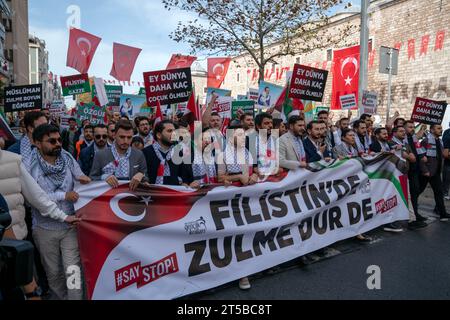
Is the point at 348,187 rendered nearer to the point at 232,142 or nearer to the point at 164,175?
the point at 232,142

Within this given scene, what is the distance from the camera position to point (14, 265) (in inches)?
59.8

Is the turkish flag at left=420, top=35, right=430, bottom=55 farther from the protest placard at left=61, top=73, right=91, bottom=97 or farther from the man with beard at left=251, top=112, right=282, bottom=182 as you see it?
the man with beard at left=251, top=112, right=282, bottom=182

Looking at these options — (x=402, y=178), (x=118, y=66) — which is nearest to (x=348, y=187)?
(x=402, y=178)

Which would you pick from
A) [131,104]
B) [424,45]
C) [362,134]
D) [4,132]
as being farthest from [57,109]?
[424,45]

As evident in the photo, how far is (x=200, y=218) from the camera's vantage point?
12.8 ft

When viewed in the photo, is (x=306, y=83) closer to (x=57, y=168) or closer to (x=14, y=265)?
(x=57, y=168)

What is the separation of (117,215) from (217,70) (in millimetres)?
12716

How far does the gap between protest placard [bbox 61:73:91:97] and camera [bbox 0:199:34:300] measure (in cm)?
1116

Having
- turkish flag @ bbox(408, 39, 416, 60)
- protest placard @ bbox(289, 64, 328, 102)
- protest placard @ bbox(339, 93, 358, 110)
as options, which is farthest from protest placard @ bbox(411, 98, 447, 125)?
turkish flag @ bbox(408, 39, 416, 60)

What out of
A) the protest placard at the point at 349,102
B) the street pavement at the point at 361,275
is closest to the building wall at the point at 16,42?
the protest placard at the point at 349,102

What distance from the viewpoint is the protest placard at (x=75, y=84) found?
38.8 feet

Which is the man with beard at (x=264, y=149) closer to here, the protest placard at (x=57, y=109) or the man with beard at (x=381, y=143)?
the man with beard at (x=381, y=143)

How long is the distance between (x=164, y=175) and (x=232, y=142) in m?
0.92
